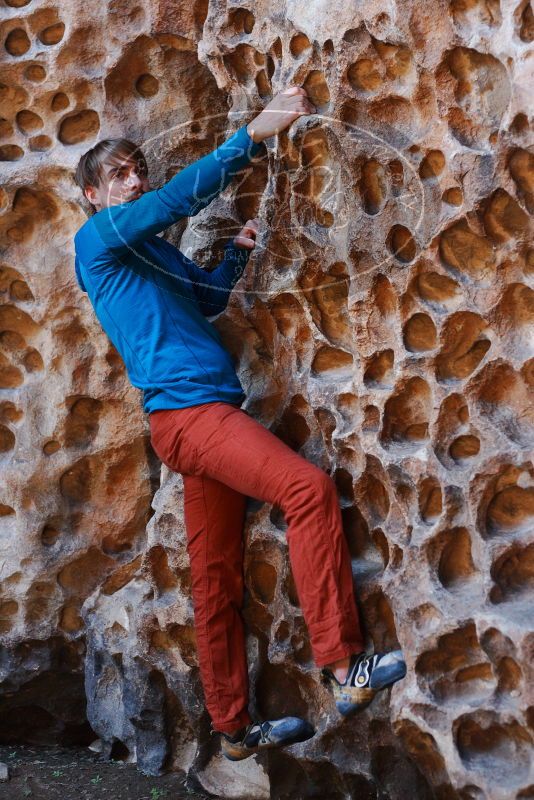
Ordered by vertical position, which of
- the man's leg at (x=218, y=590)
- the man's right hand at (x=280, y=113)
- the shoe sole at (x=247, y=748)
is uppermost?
the man's right hand at (x=280, y=113)

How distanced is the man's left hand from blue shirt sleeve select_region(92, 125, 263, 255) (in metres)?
0.31

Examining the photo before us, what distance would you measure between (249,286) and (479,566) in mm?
1114

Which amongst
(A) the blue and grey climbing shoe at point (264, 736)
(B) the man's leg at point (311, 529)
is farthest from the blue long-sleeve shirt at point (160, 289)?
(A) the blue and grey climbing shoe at point (264, 736)

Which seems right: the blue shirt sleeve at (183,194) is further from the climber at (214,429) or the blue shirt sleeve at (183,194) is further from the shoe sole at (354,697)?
the shoe sole at (354,697)

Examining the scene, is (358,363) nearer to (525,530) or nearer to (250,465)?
(250,465)

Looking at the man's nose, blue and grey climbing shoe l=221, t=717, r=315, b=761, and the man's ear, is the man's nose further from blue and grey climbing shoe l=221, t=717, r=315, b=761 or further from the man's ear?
blue and grey climbing shoe l=221, t=717, r=315, b=761

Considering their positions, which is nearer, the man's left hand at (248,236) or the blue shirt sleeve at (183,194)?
the blue shirt sleeve at (183,194)

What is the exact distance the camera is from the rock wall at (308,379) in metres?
2.67

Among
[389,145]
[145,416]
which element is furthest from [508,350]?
[145,416]

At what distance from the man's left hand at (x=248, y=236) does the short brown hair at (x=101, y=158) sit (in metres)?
0.37

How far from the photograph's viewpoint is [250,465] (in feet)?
9.39

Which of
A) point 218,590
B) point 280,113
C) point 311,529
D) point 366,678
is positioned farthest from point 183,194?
point 366,678

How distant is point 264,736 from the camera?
10.0 feet

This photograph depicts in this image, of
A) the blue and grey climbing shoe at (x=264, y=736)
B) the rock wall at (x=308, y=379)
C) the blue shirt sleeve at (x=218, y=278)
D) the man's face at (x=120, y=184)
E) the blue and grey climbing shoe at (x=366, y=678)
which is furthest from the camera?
the blue shirt sleeve at (x=218, y=278)
